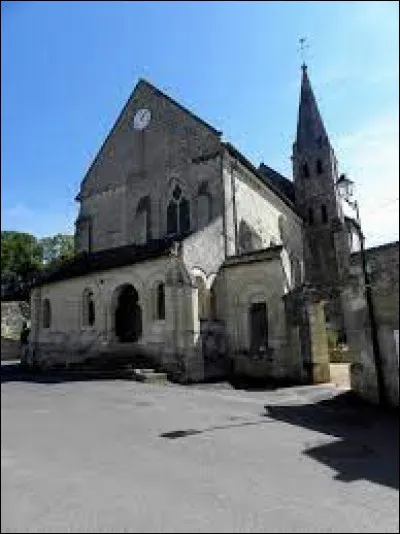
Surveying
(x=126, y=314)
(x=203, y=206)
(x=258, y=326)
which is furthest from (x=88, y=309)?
(x=258, y=326)

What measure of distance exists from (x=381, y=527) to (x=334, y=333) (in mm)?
27348

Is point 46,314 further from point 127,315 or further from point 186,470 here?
point 186,470

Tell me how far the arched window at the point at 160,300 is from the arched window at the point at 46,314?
25.1 ft

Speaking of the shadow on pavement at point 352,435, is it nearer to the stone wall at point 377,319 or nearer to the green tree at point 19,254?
the stone wall at point 377,319

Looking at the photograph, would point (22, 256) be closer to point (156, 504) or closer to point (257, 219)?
point (257, 219)

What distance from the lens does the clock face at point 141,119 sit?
29656mm

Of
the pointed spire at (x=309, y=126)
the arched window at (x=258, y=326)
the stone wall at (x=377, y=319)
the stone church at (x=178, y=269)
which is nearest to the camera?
the stone wall at (x=377, y=319)

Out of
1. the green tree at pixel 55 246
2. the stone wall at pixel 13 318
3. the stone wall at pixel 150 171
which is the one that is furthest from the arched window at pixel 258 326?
the green tree at pixel 55 246

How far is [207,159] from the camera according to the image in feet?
86.6

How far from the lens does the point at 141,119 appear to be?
2997 cm

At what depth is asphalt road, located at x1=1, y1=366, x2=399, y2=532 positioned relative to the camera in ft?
19.2

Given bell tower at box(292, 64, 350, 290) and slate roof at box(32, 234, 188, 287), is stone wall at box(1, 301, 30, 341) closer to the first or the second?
slate roof at box(32, 234, 188, 287)

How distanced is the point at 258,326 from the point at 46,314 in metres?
11.4

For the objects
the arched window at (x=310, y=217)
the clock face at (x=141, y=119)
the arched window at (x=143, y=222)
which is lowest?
the arched window at (x=143, y=222)
